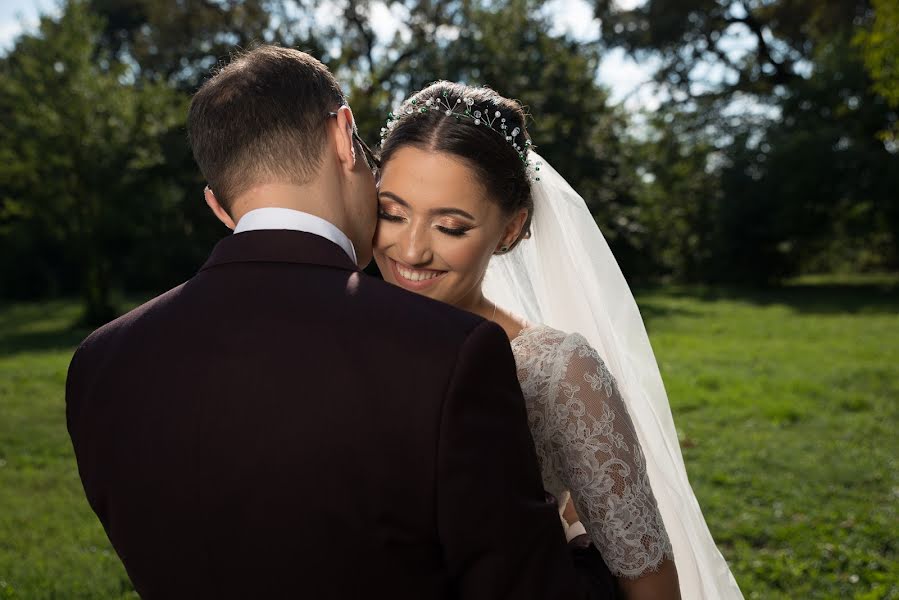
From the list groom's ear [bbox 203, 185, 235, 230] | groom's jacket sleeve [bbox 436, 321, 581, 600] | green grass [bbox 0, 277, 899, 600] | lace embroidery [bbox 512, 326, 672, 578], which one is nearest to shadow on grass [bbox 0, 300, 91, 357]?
green grass [bbox 0, 277, 899, 600]

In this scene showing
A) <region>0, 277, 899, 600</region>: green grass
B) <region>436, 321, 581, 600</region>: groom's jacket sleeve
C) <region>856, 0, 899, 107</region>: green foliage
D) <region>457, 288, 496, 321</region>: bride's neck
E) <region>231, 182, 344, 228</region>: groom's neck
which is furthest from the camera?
<region>856, 0, 899, 107</region>: green foliage

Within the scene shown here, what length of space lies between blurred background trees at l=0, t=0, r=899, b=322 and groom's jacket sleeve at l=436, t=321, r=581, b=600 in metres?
14.9

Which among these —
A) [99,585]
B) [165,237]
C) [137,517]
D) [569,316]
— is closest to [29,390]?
[99,585]

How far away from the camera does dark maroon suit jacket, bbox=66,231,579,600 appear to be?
1.41 metres

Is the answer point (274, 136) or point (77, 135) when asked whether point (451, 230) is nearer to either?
point (274, 136)

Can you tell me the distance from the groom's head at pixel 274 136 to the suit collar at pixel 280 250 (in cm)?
11

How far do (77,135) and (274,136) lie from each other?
19252mm

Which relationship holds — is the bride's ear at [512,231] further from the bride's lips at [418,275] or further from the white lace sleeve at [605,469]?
the white lace sleeve at [605,469]

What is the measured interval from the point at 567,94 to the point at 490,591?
2214 centimetres

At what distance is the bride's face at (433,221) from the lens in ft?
8.32

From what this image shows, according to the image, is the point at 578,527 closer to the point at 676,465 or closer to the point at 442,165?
the point at 676,465

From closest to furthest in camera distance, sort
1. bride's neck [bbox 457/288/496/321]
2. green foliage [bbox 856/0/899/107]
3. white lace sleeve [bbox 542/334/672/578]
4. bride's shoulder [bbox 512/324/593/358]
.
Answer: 1. white lace sleeve [bbox 542/334/672/578]
2. bride's shoulder [bbox 512/324/593/358]
3. bride's neck [bbox 457/288/496/321]
4. green foliage [bbox 856/0/899/107]

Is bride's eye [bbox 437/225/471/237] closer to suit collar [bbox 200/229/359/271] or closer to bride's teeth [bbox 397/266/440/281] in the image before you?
bride's teeth [bbox 397/266/440/281]

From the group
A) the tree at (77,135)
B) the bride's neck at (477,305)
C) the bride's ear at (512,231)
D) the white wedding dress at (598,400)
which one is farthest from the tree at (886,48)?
the tree at (77,135)
